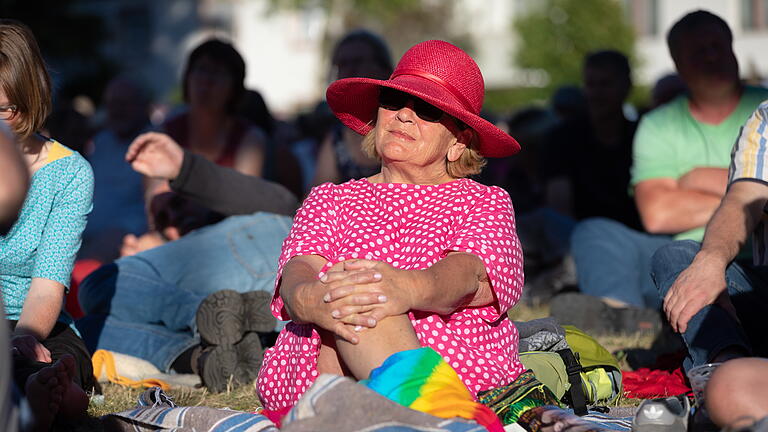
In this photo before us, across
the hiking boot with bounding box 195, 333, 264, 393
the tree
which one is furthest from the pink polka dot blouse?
the tree

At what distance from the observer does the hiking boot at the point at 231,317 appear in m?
4.54

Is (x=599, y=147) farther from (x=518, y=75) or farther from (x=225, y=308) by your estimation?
(x=518, y=75)

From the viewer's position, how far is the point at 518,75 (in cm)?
3222

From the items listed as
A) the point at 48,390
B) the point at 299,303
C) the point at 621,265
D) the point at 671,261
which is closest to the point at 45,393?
the point at 48,390

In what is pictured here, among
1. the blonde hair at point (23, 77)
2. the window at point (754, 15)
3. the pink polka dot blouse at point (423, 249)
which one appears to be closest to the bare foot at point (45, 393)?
the pink polka dot blouse at point (423, 249)

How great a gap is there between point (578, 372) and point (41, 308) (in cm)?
200

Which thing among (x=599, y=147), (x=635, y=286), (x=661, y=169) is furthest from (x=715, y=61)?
(x=599, y=147)

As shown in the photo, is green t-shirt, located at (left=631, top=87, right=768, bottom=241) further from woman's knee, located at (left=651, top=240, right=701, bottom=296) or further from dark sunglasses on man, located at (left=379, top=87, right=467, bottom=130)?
dark sunglasses on man, located at (left=379, top=87, right=467, bottom=130)

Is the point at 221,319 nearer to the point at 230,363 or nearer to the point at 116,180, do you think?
the point at 230,363

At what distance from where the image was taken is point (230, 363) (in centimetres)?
449

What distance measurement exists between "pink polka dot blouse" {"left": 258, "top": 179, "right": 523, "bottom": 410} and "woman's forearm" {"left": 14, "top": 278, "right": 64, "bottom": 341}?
831mm

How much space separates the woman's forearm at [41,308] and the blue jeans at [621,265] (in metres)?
3.60

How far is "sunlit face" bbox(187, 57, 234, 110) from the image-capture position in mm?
6258

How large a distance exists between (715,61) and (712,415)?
3304mm
